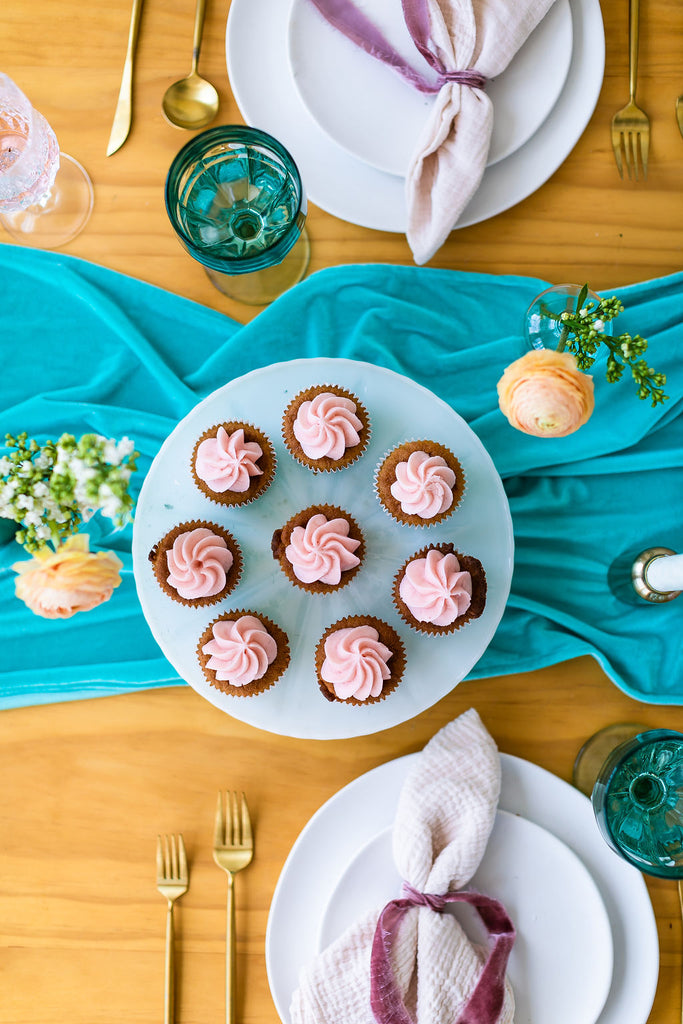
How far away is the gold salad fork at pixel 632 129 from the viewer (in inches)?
49.2

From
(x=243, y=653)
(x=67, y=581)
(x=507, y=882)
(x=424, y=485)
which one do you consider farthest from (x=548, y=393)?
(x=507, y=882)

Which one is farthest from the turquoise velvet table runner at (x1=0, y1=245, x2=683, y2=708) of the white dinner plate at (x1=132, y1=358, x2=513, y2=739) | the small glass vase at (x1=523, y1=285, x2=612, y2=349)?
the white dinner plate at (x1=132, y1=358, x2=513, y2=739)

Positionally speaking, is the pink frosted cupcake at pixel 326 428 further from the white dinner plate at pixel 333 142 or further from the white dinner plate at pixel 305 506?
the white dinner plate at pixel 333 142

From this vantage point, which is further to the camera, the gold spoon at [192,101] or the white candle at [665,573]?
the gold spoon at [192,101]

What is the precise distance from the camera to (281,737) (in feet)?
4.07

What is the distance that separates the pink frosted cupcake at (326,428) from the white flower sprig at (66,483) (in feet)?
0.84

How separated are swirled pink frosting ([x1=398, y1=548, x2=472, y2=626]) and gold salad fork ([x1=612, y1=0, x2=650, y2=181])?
759mm

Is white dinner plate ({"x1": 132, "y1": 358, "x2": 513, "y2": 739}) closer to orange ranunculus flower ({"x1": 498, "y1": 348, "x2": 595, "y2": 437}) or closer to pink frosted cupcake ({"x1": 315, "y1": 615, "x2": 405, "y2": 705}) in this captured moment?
pink frosted cupcake ({"x1": 315, "y1": 615, "x2": 405, "y2": 705})

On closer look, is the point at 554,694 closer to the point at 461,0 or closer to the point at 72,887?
the point at 72,887

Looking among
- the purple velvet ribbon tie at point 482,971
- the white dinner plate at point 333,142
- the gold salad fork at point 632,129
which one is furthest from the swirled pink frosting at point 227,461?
the gold salad fork at point 632,129

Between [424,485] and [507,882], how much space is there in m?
0.63

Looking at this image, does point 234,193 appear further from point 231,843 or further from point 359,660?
point 231,843

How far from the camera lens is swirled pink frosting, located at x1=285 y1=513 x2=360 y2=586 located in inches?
41.1

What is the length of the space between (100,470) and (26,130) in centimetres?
62
